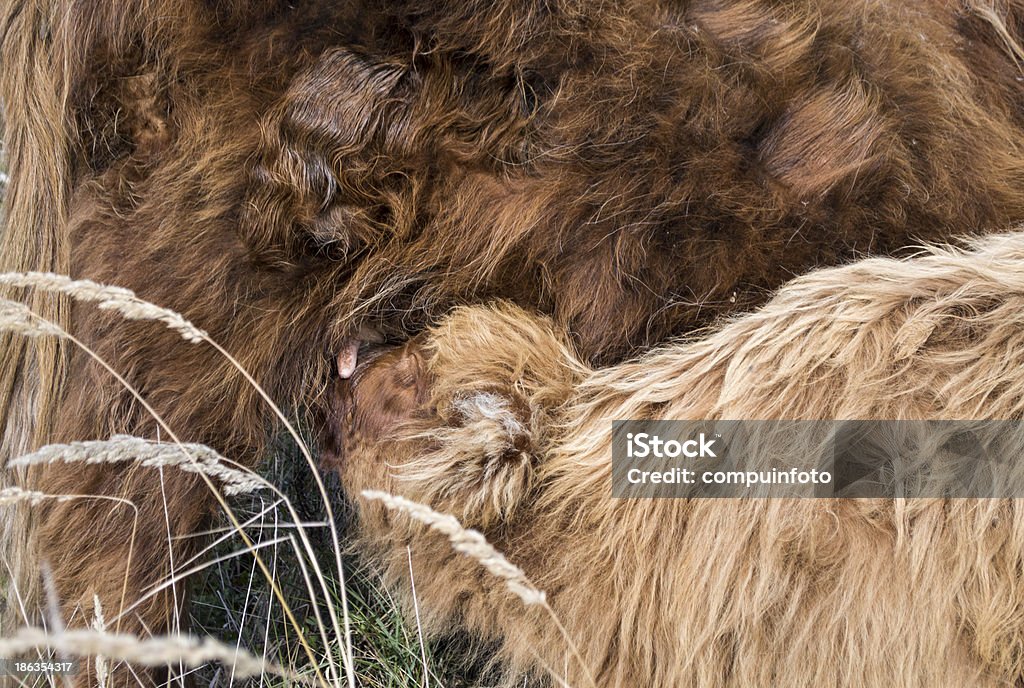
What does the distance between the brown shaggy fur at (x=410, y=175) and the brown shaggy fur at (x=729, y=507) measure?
0.10 metres

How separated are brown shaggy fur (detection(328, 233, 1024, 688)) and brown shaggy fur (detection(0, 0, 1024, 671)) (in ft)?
0.33

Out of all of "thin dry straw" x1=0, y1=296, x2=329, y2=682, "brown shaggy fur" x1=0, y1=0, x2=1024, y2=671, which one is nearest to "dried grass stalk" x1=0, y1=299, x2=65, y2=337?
"thin dry straw" x1=0, y1=296, x2=329, y2=682

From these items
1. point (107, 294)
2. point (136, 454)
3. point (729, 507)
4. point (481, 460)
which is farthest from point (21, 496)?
point (729, 507)

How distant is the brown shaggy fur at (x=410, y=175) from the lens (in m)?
1.33

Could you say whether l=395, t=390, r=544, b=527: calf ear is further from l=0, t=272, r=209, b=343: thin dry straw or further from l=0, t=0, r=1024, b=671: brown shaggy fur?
l=0, t=272, r=209, b=343: thin dry straw

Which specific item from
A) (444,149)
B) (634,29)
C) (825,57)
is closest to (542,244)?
(444,149)

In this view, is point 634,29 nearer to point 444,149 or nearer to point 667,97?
point 667,97

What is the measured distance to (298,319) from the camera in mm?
1408

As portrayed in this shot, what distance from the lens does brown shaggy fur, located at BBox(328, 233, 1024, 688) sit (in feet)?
3.80

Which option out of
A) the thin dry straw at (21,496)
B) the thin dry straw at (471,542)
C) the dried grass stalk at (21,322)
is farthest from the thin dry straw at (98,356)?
the thin dry straw at (471,542)

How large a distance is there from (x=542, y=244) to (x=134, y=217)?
616mm

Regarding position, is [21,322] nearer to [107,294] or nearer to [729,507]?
[107,294]

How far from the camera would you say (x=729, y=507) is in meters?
1.23

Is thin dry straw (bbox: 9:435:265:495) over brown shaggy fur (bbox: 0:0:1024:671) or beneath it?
beneath
